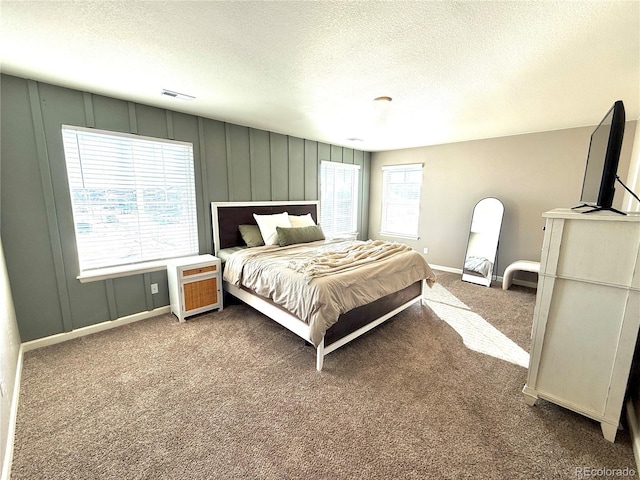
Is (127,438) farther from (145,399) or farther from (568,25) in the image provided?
(568,25)

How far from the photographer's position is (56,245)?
8.17 feet

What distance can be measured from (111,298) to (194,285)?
82 centimetres

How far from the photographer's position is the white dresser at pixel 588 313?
1464 millimetres

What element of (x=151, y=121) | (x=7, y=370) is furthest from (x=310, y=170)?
(x=7, y=370)

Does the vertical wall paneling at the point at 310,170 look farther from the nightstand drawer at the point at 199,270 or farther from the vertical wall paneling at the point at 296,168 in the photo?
the nightstand drawer at the point at 199,270

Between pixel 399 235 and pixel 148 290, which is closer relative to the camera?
pixel 148 290

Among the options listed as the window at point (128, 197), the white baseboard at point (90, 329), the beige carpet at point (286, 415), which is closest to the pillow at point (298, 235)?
the window at point (128, 197)

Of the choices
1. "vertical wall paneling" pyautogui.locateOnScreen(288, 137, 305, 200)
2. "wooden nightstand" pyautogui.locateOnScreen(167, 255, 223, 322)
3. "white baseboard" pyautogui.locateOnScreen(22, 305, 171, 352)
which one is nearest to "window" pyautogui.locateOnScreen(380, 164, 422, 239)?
"vertical wall paneling" pyautogui.locateOnScreen(288, 137, 305, 200)

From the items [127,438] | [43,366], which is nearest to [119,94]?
[43,366]

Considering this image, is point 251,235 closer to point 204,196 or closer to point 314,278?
point 204,196

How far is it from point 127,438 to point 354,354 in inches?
66.6

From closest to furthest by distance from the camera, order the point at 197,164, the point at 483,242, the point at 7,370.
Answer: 1. the point at 7,370
2. the point at 197,164
3. the point at 483,242

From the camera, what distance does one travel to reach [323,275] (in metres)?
2.33

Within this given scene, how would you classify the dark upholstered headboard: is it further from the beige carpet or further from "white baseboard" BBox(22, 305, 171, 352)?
Result: the beige carpet
